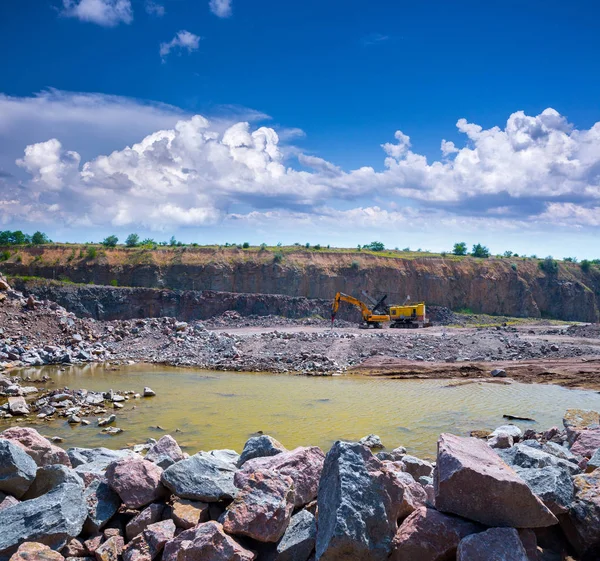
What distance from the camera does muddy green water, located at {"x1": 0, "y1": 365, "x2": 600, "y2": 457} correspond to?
37.4 ft

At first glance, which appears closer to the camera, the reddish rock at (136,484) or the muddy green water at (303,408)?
the reddish rock at (136,484)

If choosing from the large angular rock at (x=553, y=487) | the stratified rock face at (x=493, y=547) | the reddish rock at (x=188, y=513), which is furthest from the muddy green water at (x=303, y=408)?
the stratified rock face at (x=493, y=547)

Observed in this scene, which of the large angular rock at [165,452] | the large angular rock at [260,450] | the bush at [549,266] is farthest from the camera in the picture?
the bush at [549,266]

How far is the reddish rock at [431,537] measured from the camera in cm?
404

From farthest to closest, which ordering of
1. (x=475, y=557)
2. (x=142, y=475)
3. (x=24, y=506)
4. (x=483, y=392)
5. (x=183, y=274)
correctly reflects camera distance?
(x=183, y=274) < (x=483, y=392) < (x=142, y=475) < (x=24, y=506) < (x=475, y=557)

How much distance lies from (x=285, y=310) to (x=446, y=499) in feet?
123

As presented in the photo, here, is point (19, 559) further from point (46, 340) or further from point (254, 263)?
point (254, 263)

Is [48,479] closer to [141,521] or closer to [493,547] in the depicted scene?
[141,521]

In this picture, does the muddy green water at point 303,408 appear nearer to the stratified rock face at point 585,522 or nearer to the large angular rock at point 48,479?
the large angular rock at point 48,479

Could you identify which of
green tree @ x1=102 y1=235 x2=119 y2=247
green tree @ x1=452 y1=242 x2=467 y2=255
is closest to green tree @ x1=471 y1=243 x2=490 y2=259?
green tree @ x1=452 y1=242 x2=467 y2=255

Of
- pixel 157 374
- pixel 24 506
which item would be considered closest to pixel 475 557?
pixel 24 506

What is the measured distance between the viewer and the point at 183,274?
48.1 m

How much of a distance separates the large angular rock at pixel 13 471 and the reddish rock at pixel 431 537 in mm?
3698

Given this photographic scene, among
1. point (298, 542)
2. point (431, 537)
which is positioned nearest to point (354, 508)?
point (431, 537)
